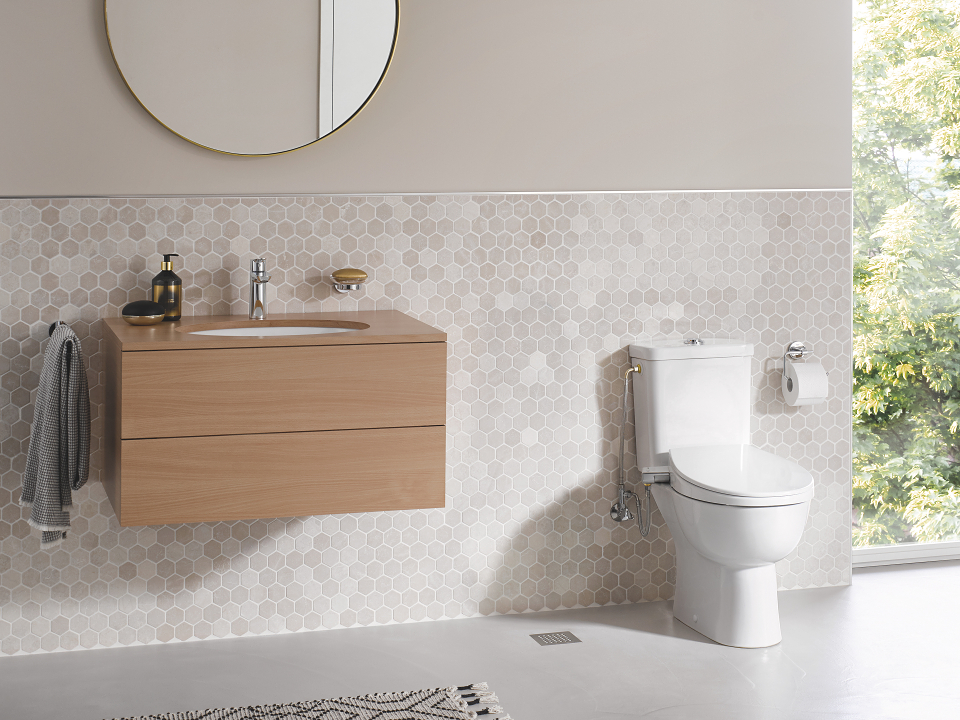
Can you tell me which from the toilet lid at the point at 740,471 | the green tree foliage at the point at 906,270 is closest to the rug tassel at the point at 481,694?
the toilet lid at the point at 740,471

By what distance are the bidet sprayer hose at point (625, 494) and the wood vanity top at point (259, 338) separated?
77 cm

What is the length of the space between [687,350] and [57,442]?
1.77m

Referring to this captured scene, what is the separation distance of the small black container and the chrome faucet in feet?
0.83

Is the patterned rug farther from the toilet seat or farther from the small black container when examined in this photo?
the small black container

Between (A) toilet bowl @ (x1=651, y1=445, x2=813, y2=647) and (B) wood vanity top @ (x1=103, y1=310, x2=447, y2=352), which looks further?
(A) toilet bowl @ (x1=651, y1=445, x2=813, y2=647)

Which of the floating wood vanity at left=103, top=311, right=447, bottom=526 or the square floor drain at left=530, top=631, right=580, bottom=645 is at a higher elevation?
the floating wood vanity at left=103, top=311, right=447, bottom=526

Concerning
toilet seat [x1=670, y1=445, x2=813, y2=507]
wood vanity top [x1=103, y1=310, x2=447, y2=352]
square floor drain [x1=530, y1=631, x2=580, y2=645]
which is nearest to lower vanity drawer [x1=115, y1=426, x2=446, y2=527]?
wood vanity top [x1=103, y1=310, x2=447, y2=352]

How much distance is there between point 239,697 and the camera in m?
2.20

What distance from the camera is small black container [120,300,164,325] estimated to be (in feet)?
7.36

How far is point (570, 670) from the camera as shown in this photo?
2.37 m

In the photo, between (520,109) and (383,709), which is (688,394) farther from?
(383,709)

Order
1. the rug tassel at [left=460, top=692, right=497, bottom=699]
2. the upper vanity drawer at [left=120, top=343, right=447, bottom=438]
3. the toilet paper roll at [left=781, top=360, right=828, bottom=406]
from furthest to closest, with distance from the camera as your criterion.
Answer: the toilet paper roll at [left=781, top=360, right=828, bottom=406] < the rug tassel at [left=460, top=692, right=497, bottom=699] < the upper vanity drawer at [left=120, top=343, right=447, bottom=438]

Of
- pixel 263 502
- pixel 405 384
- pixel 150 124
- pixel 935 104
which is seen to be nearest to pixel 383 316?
pixel 405 384

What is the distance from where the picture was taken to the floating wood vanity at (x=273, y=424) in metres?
1.99
